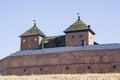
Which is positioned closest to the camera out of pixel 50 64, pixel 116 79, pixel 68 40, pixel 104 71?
pixel 116 79

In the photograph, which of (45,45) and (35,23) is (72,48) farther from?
(35,23)

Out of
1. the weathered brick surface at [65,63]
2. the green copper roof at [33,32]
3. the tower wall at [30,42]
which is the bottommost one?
the weathered brick surface at [65,63]

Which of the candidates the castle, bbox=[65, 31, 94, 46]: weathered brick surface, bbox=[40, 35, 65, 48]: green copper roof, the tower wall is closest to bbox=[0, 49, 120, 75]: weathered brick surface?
the castle

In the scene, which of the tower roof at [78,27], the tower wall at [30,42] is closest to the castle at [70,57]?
the tower roof at [78,27]

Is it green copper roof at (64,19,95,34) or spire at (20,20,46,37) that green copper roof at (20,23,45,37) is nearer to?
spire at (20,20,46,37)

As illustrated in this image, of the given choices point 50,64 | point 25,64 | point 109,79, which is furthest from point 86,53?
point 109,79

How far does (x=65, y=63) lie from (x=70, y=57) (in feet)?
3.20

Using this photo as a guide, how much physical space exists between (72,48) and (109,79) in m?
17.3

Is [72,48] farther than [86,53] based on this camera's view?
Yes

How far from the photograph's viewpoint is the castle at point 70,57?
3838 centimetres

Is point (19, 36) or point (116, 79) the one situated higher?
point (19, 36)

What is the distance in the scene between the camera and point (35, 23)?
181 feet

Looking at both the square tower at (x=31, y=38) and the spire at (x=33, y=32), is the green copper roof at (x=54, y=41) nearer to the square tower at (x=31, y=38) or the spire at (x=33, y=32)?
the square tower at (x=31, y=38)

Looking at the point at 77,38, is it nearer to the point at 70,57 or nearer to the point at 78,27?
the point at 78,27
